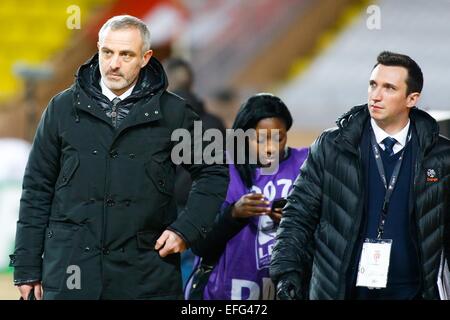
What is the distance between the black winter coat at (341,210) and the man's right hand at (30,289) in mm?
912

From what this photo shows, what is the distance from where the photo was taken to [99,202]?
4176 mm

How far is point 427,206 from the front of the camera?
4.16m

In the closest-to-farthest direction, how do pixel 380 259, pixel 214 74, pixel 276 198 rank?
1. pixel 380 259
2. pixel 276 198
3. pixel 214 74

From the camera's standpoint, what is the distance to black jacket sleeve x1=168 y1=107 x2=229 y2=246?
4281 mm

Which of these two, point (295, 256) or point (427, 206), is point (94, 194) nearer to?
point (295, 256)

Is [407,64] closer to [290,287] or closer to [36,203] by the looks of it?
[290,287]

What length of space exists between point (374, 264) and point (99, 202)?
1075 mm

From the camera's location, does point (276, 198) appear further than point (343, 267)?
Yes

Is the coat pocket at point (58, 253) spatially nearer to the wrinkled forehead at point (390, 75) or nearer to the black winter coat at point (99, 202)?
the black winter coat at point (99, 202)

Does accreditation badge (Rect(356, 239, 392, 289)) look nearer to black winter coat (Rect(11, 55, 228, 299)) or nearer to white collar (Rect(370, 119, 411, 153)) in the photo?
white collar (Rect(370, 119, 411, 153))

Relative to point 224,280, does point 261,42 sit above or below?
above

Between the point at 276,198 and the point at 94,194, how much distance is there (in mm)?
1285

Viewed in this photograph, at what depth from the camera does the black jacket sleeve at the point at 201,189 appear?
4.28 meters
